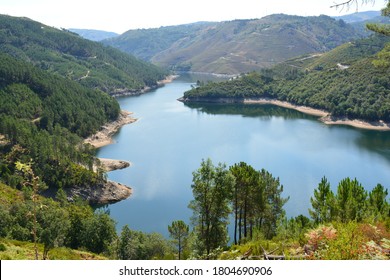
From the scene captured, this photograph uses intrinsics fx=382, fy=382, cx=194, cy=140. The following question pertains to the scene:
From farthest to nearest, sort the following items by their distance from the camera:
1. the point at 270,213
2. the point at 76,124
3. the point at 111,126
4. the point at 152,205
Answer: the point at 111,126
the point at 76,124
the point at 152,205
the point at 270,213

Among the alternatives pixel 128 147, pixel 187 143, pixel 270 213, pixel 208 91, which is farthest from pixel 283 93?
pixel 270 213

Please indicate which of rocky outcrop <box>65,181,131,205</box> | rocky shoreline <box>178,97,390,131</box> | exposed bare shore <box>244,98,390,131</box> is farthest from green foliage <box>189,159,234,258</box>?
exposed bare shore <box>244,98,390,131</box>

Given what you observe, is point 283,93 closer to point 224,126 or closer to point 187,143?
→ point 224,126

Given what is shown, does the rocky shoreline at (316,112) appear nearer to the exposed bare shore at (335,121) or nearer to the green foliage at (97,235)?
the exposed bare shore at (335,121)

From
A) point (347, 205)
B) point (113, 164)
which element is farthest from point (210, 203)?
point (113, 164)

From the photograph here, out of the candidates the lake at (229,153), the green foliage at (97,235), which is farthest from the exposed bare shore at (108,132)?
the green foliage at (97,235)

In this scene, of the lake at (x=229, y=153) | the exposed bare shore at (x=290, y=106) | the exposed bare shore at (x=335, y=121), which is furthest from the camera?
the exposed bare shore at (x=290, y=106)
